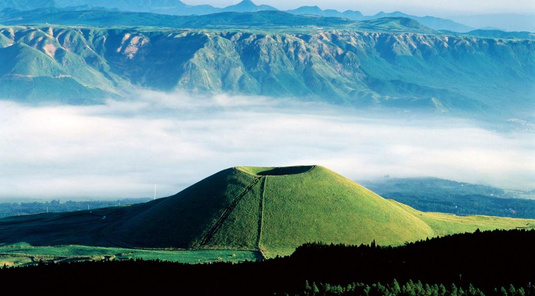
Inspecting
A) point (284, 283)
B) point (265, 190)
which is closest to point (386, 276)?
point (284, 283)

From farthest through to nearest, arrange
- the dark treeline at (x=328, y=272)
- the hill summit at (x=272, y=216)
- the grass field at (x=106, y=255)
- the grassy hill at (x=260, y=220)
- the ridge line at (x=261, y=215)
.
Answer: the grassy hill at (x=260, y=220)
the hill summit at (x=272, y=216)
the ridge line at (x=261, y=215)
the grass field at (x=106, y=255)
the dark treeline at (x=328, y=272)

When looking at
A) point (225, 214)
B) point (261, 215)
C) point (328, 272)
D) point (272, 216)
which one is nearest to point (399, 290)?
point (328, 272)

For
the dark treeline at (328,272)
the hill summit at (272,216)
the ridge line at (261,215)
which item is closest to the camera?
the dark treeline at (328,272)

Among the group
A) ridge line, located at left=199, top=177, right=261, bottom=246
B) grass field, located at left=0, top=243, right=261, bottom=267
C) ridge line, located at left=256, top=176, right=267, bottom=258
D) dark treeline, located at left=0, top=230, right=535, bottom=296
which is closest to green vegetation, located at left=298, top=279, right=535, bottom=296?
dark treeline, located at left=0, top=230, right=535, bottom=296

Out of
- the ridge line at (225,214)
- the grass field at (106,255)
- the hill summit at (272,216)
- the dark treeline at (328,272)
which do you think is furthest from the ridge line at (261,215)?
the dark treeline at (328,272)

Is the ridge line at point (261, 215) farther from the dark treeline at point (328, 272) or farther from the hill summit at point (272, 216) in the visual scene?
the dark treeline at point (328, 272)

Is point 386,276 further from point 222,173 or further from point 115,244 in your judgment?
point 222,173

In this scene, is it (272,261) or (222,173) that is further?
(222,173)
